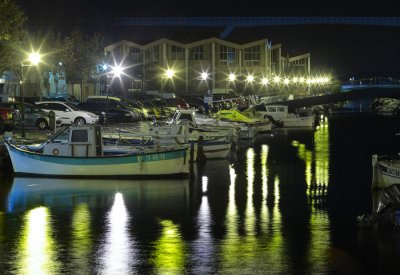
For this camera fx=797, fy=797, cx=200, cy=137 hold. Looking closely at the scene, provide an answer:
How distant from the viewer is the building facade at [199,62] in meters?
110

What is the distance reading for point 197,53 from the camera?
112 metres

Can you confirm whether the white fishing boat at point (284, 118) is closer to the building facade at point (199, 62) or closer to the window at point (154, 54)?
the building facade at point (199, 62)

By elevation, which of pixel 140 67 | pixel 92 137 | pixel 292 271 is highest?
pixel 140 67

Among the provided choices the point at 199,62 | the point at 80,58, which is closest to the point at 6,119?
the point at 80,58

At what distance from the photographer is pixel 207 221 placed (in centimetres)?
1942

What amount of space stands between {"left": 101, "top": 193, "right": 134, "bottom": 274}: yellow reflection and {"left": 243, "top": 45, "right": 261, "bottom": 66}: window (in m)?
92.9

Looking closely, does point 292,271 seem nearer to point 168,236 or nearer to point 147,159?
point 168,236

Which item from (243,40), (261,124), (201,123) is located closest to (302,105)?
(243,40)

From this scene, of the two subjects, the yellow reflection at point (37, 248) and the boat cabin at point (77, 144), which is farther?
the boat cabin at point (77, 144)

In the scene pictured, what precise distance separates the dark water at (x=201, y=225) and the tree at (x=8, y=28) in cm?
1417

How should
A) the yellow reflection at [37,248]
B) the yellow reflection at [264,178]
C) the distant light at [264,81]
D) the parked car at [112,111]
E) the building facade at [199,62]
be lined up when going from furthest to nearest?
the building facade at [199,62] → the distant light at [264,81] → the parked car at [112,111] → the yellow reflection at [264,178] → the yellow reflection at [37,248]

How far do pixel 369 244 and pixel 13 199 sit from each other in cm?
1112

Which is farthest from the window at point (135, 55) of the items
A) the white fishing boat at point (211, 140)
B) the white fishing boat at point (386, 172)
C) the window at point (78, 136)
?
the white fishing boat at point (386, 172)

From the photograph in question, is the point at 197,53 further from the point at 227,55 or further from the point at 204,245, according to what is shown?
the point at 204,245
